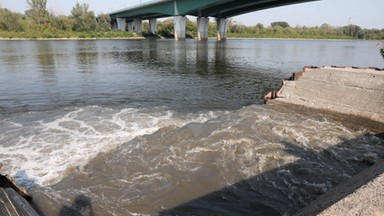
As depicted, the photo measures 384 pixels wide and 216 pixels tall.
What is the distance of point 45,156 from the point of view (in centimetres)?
983

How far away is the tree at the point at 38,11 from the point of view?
11244 centimetres

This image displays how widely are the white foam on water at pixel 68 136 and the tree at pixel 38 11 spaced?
375 ft

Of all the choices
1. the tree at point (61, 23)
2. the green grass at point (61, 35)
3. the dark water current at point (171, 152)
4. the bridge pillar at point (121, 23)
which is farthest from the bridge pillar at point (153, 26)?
the dark water current at point (171, 152)

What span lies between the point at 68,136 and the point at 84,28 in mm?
110951

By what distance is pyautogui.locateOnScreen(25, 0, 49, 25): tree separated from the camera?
112 meters

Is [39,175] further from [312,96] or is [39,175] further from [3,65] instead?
[3,65]

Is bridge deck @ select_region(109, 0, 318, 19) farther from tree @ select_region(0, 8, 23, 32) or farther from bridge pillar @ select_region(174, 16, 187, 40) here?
tree @ select_region(0, 8, 23, 32)

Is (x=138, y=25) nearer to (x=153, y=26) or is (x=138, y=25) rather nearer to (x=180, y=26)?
(x=153, y=26)

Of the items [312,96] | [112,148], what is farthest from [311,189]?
[312,96]

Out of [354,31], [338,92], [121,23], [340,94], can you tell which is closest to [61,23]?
[121,23]

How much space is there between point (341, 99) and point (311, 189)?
800 cm

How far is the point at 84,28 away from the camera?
11188 centimetres

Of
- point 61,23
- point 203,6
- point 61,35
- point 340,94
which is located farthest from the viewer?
point 61,23

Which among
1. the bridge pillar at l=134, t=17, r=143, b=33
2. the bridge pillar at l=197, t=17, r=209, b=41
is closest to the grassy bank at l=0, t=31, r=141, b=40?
the bridge pillar at l=134, t=17, r=143, b=33
